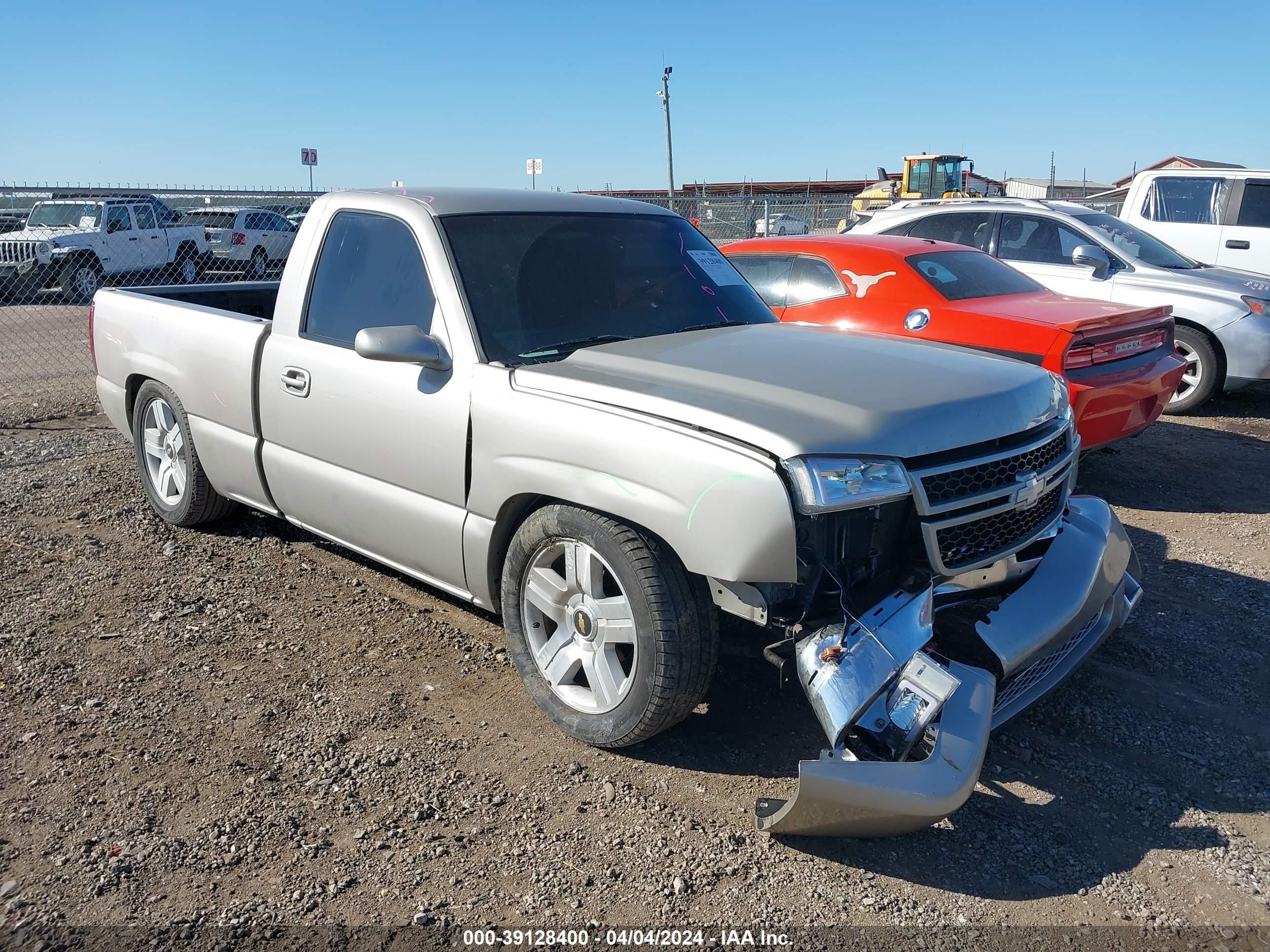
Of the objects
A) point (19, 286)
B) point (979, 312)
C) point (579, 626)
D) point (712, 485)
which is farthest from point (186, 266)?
point (712, 485)

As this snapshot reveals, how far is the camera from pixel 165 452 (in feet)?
17.8

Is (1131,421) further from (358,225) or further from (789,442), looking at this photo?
(358,225)

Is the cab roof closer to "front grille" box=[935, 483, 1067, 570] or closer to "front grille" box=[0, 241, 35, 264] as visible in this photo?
"front grille" box=[935, 483, 1067, 570]

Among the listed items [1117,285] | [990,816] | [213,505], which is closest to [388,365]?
[213,505]

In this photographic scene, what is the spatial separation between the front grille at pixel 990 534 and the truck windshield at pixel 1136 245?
6369 mm

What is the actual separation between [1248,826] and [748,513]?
5.88ft

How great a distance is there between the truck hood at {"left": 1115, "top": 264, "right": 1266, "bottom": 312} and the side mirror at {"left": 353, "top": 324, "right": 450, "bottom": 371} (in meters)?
7.05

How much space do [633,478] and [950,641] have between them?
3.96ft

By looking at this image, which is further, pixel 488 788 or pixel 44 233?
pixel 44 233

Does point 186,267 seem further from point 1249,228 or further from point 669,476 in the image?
point 669,476

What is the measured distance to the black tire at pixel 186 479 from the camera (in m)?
5.07

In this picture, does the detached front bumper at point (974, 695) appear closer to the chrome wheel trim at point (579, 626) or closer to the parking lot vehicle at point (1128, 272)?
the chrome wheel trim at point (579, 626)

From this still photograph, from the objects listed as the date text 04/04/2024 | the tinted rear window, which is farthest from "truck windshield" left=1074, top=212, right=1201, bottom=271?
the date text 04/04/2024

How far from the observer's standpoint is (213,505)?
5.26 m
